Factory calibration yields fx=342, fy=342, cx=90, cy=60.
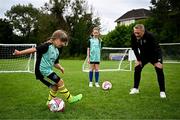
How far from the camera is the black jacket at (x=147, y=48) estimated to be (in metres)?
7.63

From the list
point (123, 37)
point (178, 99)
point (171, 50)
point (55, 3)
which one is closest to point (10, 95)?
point (178, 99)

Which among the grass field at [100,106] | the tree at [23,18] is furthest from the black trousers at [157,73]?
the tree at [23,18]

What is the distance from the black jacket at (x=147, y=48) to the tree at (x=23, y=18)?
217ft

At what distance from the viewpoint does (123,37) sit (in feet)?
155

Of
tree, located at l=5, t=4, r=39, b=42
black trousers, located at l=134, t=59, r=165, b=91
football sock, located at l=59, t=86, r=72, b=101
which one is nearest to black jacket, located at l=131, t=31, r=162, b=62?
black trousers, located at l=134, t=59, r=165, b=91

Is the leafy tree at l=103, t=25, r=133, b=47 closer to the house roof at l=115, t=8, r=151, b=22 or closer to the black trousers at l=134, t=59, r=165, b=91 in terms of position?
the house roof at l=115, t=8, r=151, b=22

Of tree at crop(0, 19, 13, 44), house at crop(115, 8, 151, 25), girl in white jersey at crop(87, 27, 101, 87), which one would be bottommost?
girl in white jersey at crop(87, 27, 101, 87)

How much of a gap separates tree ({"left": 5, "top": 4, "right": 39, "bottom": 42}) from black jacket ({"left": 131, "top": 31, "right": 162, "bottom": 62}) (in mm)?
66101

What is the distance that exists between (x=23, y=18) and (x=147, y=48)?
74489 millimetres

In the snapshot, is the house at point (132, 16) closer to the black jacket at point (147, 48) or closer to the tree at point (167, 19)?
the tree at point (167, 19)

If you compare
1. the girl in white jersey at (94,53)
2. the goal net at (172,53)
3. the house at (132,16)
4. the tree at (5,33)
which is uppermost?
the house at (132,16)

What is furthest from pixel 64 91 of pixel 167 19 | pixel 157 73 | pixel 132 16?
pixel 132 16

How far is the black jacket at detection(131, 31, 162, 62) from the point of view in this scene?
7633 mm

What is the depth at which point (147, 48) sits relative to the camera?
773cm
